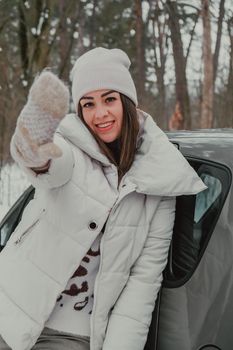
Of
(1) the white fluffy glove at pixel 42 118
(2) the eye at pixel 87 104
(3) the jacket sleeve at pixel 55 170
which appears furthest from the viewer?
(2) the eye at pixel 87 104

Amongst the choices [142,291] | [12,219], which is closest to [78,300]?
[142,291]

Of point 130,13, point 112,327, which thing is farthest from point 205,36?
point 112,327

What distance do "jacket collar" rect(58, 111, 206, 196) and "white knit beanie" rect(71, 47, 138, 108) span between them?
0.13 m

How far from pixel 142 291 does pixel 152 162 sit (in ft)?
1.59

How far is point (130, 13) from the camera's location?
19328 mm

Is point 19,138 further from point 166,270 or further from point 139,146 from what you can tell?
point 166,270

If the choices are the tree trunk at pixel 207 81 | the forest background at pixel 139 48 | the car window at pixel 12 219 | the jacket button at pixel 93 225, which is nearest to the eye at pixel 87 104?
the jacket button at pixel 93 225

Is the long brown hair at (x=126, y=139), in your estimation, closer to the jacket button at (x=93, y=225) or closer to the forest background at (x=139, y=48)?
the jacket button at (x=93, y=225)

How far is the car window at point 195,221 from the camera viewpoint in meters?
1.90

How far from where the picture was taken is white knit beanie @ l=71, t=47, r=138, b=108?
208 cm

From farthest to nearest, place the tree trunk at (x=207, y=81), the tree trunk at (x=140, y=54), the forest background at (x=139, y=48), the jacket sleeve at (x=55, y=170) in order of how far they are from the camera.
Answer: the tree trunk at (x=207, y=81)
the tree trunk at (x=140, y=54)
the forest background at (x=139, y=48)
the jacket sleeve at (x=55, y=170)

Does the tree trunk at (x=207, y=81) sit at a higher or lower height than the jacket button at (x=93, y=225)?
higher

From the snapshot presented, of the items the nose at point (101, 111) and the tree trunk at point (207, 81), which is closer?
the nose at point (101, 111)

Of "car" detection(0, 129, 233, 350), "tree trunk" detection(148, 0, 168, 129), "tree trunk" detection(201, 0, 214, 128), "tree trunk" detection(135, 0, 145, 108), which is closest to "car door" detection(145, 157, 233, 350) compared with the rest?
"car" detection(0, 129, 233, 350)
